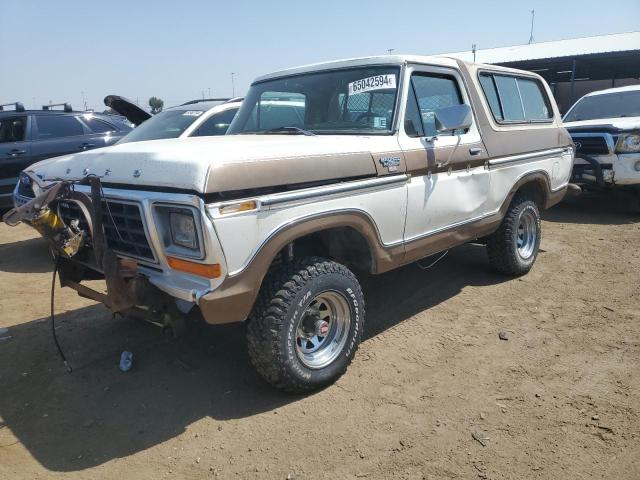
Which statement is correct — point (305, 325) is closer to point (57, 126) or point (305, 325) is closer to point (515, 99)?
point (515, 99)

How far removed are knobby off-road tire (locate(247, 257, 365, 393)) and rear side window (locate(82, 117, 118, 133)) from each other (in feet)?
22.8

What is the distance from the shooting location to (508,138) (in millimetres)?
4535

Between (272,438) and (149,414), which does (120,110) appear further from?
(272,438)

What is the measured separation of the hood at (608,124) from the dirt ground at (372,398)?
12.5ft

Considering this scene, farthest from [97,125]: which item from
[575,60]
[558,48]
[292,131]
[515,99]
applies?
[558,48]

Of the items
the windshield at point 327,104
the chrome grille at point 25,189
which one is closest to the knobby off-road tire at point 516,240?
the windshield at point 327,104

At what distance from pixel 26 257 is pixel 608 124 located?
339 inches

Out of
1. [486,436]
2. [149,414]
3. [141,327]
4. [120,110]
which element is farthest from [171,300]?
[120,110]

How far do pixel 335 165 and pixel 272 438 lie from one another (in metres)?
1.62

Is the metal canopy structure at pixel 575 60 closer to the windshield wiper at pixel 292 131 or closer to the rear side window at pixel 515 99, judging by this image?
the rear side window at pixel 515 99

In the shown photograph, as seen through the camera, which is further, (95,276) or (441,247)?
(441,247)

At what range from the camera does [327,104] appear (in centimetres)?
375

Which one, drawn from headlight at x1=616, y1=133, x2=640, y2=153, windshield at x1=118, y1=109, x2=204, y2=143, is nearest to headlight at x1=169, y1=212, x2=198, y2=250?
windshield at x1=118, y1=109, x2=204, y2=143

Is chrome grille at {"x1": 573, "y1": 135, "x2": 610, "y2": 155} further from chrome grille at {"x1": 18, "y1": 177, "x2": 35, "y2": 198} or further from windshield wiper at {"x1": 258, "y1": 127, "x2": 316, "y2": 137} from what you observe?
chrome grille at {"x1": 18, "y1": 177, "x2": 35, "y2": 198}
